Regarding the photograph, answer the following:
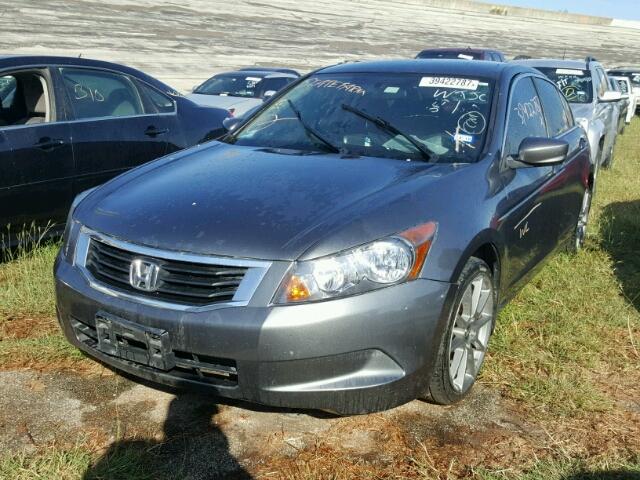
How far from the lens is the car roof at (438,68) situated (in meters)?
4.03

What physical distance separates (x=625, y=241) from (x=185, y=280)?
4.49 metres

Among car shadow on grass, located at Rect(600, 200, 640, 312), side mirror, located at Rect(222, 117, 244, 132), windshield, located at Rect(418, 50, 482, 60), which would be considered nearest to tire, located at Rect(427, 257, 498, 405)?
car shadow on grass, located at Rect(600, 200, 640, 312)

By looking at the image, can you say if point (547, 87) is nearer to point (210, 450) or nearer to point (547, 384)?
point (547, 384)

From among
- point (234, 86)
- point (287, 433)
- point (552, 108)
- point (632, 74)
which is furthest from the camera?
point (632, 74)

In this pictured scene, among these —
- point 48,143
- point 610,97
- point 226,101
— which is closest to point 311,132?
point 48,143

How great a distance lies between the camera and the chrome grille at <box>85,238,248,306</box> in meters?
2.62

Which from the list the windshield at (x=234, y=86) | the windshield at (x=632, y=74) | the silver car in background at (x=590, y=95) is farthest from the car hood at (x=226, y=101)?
the windshield at (x=632, y=74)

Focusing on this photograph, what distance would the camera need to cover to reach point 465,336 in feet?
10.3

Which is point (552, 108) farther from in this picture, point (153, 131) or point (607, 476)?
point (153, 131)

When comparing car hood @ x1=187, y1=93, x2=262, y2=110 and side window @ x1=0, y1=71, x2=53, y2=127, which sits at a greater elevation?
side window @ x1=0, y1=71, x2=53, y2=127

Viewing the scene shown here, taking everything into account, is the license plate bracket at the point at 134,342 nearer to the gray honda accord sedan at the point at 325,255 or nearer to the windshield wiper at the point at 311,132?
the gray honda accord sedan at the point at 325,255

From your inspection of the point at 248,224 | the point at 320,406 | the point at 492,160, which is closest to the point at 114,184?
the point at 248,224

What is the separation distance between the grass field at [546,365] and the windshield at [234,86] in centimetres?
729

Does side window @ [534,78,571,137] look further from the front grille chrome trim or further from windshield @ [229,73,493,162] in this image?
the front grille chrome trim
